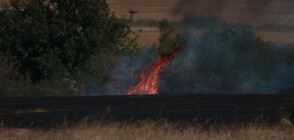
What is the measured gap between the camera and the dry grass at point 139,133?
40.9 ft

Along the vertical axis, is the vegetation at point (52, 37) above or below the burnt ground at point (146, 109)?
above

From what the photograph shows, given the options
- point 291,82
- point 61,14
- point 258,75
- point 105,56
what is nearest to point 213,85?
point 258,75

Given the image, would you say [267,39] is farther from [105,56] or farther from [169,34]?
[105,56]

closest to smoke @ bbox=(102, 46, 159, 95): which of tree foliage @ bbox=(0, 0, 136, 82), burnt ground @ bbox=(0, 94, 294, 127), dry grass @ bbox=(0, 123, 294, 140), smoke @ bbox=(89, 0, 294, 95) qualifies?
smoke @ bbox=(89, 0, 294, 95)

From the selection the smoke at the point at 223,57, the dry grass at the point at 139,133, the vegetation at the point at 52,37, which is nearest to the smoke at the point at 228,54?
the smoke at the point at 223,57

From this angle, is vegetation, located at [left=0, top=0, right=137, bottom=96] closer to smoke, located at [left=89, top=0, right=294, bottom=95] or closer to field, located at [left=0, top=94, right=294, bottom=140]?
smoke, located at [left=89, top=0, right=294, bottom=95]

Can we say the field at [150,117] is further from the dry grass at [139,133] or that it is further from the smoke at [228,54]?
the smoke at [228,54]

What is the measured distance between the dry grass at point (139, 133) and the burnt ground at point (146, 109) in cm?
148

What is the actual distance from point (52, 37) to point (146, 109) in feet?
40.5

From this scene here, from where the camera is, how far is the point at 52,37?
2888 cm

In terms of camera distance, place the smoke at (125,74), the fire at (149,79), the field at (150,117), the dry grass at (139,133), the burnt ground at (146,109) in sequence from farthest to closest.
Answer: the smoke at (125,74), the fire at (149,79), the burnt ground at (146,109), the field at (150,117), the dry grass at (139,133)

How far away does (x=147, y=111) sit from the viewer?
1794 centimetres

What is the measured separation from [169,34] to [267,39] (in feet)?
20.5

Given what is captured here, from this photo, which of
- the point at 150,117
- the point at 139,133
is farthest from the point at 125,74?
the point at 139,133
